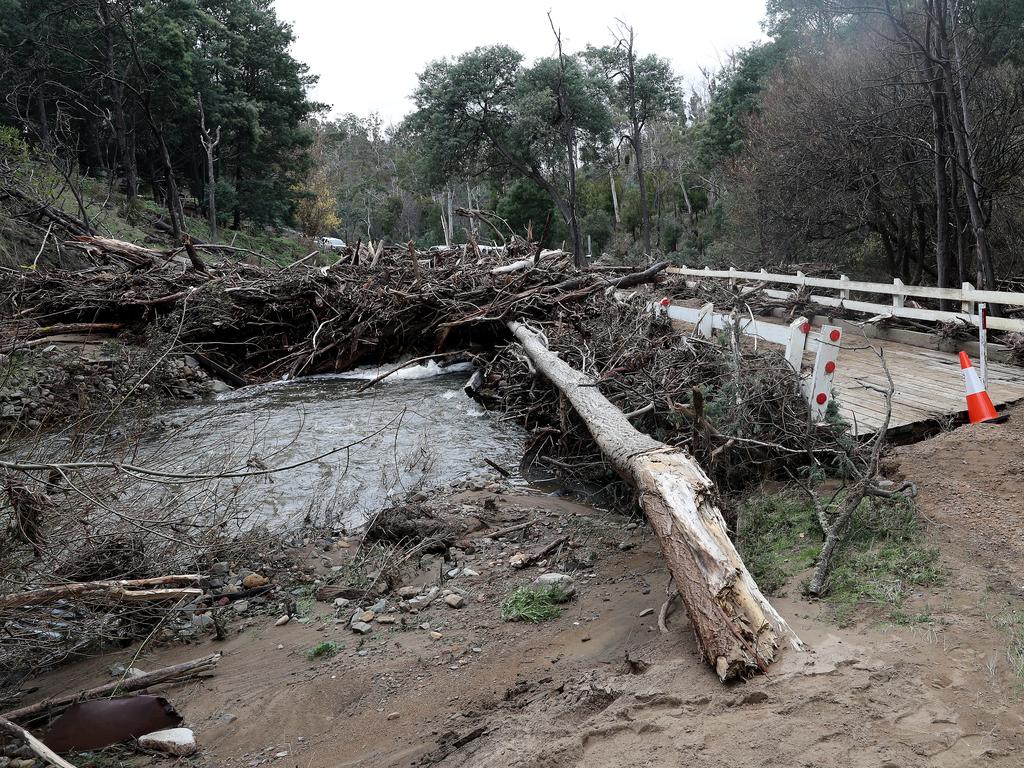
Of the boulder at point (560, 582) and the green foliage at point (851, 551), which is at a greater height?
the green foliage at point (851, 551)

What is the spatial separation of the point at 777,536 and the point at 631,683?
5.84 feet

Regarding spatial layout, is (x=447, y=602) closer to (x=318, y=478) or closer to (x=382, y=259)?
(x=318, y=478)

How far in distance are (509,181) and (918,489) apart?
3157 centimetres

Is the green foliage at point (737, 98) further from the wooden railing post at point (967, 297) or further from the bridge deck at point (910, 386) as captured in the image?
the bridge deck at point (910, 386)

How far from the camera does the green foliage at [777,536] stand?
3.61m

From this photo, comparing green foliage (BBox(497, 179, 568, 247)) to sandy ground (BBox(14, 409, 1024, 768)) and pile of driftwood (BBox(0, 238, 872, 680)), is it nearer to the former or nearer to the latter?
pile of driftwood (BBox(0, 238, 872, 680))

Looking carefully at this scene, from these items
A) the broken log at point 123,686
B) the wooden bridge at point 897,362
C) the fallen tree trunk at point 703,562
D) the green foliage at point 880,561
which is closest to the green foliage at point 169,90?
the wooden bridge at point 897,362

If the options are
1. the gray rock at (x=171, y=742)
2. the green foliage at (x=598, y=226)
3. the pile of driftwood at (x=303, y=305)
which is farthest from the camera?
the green foliage at (x=598, y=226)

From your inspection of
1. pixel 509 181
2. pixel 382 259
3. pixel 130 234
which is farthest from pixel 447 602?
pixel 509 181

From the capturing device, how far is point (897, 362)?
830cm

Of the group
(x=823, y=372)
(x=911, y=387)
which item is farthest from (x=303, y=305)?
(x=911, y=387)

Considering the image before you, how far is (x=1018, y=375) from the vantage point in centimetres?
709

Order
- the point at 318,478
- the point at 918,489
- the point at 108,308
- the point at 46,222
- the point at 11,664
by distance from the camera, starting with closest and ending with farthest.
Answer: the point at 11,664 → the point at 918,489 → the point at 318,478 → the point at 108,308 → the point at 46,222

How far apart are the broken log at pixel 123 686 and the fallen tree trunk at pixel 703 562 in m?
2.49
